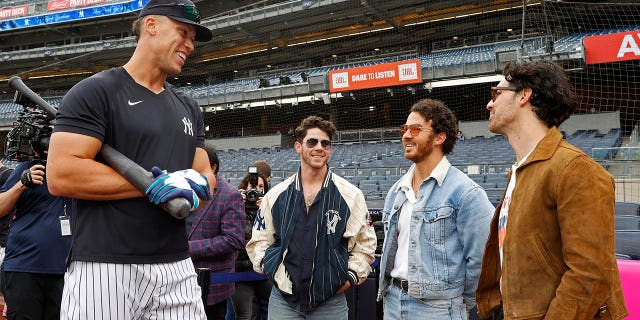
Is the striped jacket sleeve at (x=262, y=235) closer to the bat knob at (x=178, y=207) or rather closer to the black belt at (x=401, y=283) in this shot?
the black belt at (x=401, y=283)

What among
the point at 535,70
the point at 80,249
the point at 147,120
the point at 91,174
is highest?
the point at 535,70

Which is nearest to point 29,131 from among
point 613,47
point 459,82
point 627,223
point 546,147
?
point 546,147

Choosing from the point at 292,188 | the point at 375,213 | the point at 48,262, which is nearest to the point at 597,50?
the point at 375,213

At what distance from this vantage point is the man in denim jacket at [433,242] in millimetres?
2307

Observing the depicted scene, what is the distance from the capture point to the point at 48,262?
2.91 metres

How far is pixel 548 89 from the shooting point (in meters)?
1.75

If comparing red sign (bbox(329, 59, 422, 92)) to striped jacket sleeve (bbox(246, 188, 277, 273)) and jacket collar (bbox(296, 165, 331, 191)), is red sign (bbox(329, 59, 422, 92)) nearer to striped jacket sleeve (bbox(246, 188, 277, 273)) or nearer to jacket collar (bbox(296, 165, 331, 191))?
jacket collar (bbox(296, 165, 331, 191))

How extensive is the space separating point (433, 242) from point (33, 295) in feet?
8.00

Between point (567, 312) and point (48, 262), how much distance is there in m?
2.87

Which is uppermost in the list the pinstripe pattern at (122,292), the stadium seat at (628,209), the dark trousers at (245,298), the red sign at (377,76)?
the red sign at (377,76)

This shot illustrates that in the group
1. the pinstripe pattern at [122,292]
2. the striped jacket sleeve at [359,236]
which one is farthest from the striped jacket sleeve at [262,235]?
the pinstripe pattern at [122,292]

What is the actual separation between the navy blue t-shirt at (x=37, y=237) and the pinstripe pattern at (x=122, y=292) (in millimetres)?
1531

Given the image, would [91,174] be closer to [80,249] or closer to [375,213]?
[80,249]

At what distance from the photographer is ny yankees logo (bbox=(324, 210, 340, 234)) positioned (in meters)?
2.62
